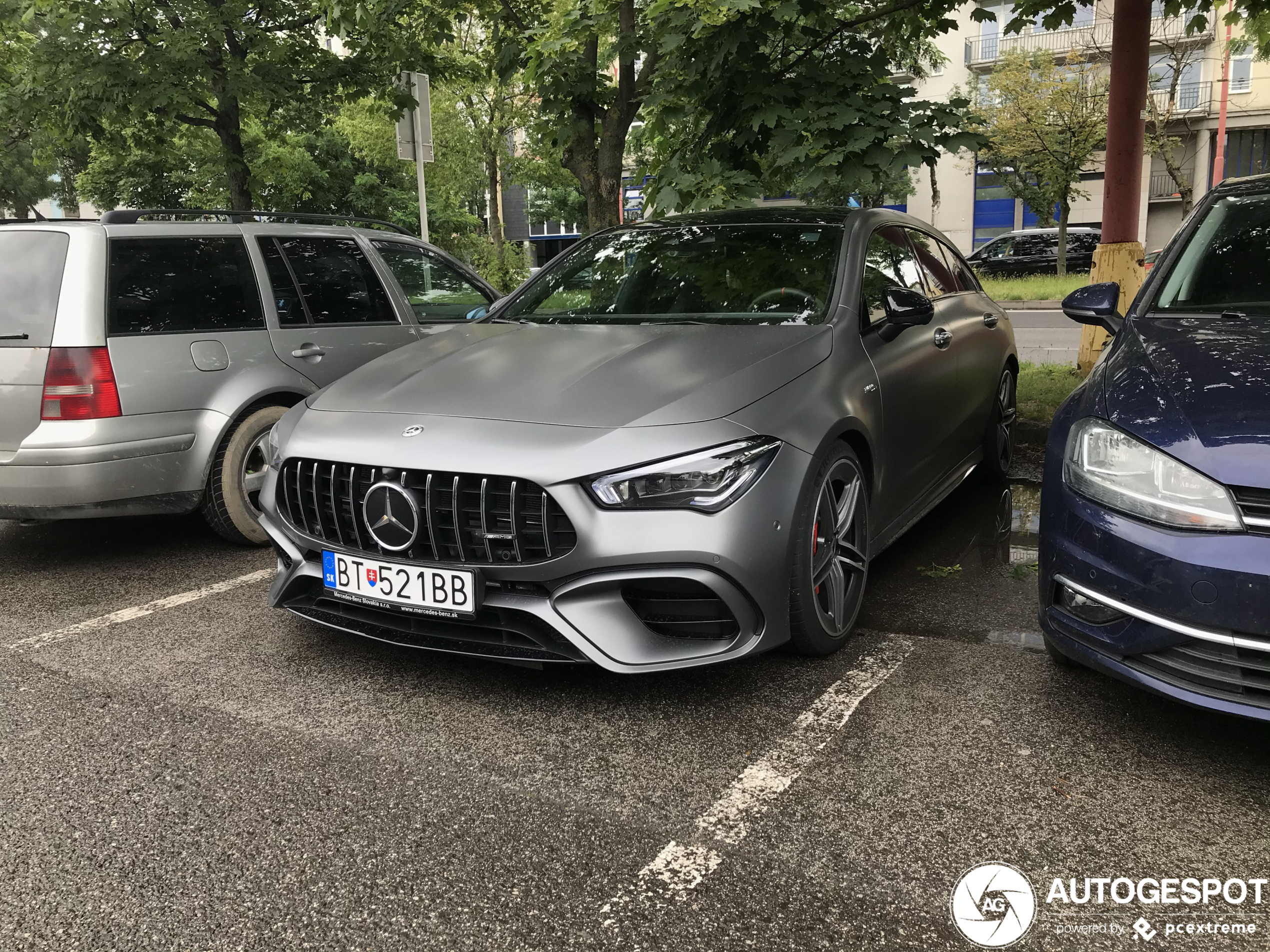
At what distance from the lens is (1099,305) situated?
3.73m

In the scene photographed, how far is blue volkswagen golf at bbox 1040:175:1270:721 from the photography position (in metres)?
2.50

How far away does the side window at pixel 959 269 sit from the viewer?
556 cm

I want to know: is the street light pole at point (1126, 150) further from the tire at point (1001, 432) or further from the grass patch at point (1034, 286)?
the grass patch at point (1034, 286)

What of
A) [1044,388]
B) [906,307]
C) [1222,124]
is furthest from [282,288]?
[1222,124]

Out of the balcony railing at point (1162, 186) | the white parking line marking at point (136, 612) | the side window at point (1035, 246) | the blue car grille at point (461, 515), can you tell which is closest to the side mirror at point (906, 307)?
the blue car grille at point (461, 515)

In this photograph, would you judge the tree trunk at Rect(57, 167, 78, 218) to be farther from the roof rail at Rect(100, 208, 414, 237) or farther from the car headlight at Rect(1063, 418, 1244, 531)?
the car headlight at Rect(1063, 418, 1244, 531)

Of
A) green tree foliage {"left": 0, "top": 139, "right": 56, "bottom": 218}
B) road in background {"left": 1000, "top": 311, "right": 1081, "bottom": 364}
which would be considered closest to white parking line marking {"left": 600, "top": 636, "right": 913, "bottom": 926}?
road in background {"left": 1000, "top": 311, "right": 1081, "bottom": 364}

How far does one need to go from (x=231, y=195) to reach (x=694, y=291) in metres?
9.07

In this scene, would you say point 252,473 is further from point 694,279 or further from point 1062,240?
point 1062,240

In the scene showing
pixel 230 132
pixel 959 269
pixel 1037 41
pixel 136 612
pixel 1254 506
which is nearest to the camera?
pixel 1254 506

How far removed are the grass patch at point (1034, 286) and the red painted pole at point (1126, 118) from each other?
981 cm

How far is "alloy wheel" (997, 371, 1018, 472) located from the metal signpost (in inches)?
229

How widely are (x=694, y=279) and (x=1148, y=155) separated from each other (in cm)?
3474

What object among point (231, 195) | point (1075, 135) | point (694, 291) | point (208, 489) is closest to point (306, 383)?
point (208, 489)
